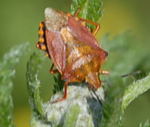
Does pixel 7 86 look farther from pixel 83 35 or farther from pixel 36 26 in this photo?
pixel 36 26

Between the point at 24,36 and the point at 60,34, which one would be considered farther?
the point at 24,36

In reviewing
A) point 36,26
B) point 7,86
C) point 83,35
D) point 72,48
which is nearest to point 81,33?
point 83,35

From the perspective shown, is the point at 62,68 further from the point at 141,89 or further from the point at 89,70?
the point at 141,89

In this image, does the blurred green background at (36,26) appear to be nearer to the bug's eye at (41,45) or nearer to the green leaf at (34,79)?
the bug's eye at (41,45)

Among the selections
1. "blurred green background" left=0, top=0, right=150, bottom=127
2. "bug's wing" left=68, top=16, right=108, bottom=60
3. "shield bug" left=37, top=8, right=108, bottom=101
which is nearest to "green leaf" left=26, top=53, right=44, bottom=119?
"shield bug" left=37, top=8, right=108, bottom=101

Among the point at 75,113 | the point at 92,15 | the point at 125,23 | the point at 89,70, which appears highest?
the point at 125,23

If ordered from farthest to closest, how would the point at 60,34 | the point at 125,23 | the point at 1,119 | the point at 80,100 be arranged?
the point at 125,23
the point at 60,34
the point at 80,100
the point at 1,119

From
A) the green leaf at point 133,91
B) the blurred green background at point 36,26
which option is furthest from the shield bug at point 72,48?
the blurred green background at point 36,26

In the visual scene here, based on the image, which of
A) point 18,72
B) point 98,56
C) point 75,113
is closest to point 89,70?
point 98,56
